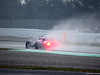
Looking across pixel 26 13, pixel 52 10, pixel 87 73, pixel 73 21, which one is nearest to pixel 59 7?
pixel 52 10

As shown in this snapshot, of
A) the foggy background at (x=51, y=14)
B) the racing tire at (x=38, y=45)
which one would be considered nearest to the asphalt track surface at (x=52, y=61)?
the racing tire at (x=38, y=45)

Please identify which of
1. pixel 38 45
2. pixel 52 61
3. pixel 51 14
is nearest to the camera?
pixel 52 61

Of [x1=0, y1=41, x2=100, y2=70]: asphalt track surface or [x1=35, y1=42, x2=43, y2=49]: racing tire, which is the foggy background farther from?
[x1=0, y1=41, x2=100, y2=70]: asphalt track surface

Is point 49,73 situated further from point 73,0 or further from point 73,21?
point 73,0

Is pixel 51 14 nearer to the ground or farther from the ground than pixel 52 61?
farther from the ground

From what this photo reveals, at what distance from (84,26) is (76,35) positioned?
6.96m

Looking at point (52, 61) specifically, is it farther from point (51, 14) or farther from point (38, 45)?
point (51, 14)

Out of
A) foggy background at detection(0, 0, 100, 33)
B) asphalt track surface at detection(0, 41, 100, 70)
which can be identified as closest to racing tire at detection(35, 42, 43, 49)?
asphalt track surface at detection(0, 41, 100, 70)

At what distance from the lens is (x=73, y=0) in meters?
40.9

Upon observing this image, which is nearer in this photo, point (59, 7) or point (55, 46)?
point (55, 46)

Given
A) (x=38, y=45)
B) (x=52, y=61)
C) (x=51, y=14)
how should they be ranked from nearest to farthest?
(x=52, y=61) < (x=38, y=45) < (x=51, y=14)

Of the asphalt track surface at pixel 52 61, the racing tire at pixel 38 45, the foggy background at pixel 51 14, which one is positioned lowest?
the asphalt track surface at pixel 52 61

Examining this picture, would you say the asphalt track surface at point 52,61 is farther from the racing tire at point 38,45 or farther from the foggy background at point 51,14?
the foggy background at point 51,14

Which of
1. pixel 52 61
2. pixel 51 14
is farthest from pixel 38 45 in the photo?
pixel 51 14
